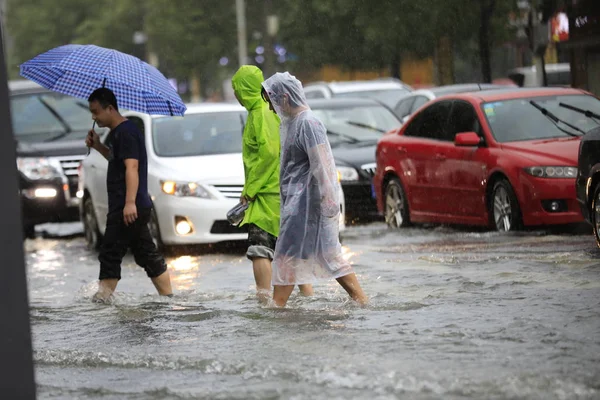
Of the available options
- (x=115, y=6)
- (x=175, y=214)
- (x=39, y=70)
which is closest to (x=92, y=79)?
(x=39, y=70)

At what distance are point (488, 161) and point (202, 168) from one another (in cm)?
275

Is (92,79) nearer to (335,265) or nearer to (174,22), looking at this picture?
(335,265)

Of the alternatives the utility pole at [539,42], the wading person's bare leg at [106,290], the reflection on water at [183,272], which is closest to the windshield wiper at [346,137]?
the reflection on water at [183,272]

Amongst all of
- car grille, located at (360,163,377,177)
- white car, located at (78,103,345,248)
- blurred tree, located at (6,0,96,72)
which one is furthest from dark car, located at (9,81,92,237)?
blurred tree, located at (6,0,96,72)

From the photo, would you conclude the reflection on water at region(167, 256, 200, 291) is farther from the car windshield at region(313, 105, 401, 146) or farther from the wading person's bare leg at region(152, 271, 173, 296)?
the car windshield at region(313, 105, 401, 146)

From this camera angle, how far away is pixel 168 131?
15625 mm

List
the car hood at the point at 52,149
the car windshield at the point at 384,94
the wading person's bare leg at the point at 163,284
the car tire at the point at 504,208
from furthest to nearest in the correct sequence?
1. the car windshield at the point at 384,94
2. the car hood at the point at 52,149
3. the car tire at the point at 504,208
4. the wading person's bare leg at the point at 163,284

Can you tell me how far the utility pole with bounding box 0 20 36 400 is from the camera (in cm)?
555

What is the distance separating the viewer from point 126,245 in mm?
10414

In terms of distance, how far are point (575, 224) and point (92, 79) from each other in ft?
19.9

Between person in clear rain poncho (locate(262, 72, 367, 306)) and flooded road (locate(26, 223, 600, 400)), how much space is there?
0.94ft

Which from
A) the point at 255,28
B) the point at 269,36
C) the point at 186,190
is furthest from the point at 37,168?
the point at 255,28

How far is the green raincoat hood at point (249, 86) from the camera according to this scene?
9914mm

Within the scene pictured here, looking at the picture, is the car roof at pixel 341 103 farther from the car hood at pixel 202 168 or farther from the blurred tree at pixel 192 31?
the blurred tree at pixel 192 31
